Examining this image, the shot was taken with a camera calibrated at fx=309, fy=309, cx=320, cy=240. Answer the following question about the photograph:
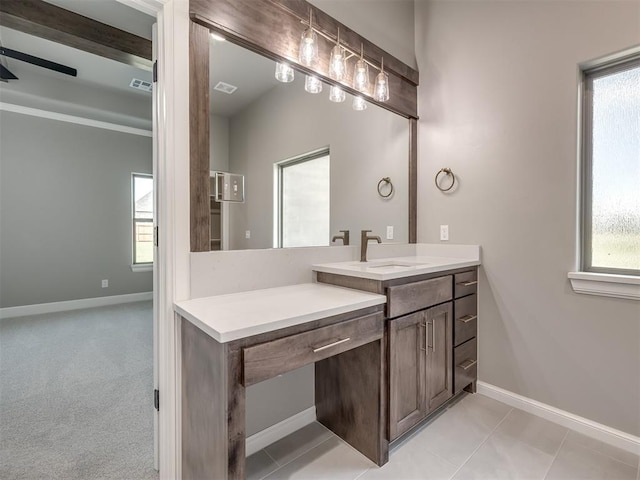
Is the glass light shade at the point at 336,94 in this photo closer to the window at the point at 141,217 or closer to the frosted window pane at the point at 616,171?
the frosted window pane at the point at 616,171

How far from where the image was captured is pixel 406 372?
1598 mm

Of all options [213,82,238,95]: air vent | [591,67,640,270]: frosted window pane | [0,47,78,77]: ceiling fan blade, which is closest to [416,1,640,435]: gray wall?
[591,67,640,270]: frosted window pane

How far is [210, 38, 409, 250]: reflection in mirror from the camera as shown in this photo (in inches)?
60.5

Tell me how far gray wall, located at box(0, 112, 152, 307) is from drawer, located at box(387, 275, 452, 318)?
4789mm

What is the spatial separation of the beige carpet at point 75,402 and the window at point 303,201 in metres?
1.37

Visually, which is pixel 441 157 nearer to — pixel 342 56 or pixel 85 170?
pixel 342 56

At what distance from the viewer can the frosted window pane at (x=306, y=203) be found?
1837 mm

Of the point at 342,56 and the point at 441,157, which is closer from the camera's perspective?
the point at 342,56

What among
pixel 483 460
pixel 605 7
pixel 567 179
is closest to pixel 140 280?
pixel 483 460

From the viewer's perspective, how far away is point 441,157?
7.72ft

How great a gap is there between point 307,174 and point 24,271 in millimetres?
4488

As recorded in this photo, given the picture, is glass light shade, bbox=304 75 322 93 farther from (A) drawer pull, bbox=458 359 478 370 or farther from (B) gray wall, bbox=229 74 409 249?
(A) drawer pull, bbox=458 359 478 370

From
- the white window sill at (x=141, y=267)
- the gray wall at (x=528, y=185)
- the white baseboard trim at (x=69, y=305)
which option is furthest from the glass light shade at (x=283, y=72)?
the white baseboard trim at (x=69, y=305)

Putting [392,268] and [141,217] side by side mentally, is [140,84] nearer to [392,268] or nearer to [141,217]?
[141,217]
